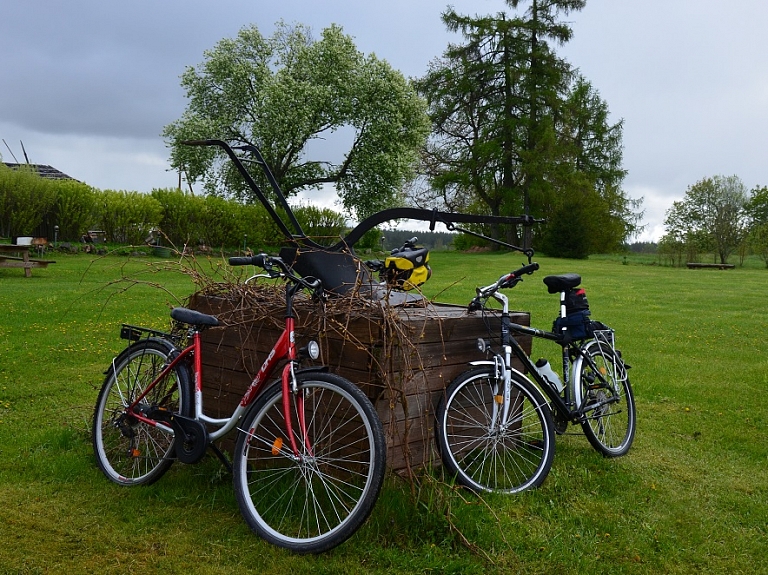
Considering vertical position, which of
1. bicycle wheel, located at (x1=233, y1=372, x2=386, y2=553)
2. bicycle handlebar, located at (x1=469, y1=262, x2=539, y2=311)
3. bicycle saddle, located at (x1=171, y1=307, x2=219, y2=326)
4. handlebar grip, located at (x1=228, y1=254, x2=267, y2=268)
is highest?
handlebar grip, located at (x1=228, y1=254, x2=267, y2=268)

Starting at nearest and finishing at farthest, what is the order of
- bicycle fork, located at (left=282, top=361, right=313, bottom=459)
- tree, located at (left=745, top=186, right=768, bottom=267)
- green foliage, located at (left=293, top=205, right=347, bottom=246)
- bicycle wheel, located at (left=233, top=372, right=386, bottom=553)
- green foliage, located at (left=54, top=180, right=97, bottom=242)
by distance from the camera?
bicycle wheel, located at (left=233, top=372, right=386, bottom=553) → bicycle fork, located at (left=282, top=361, right=313, bottom=459) → green foliage, located at (left=54, top=180, right=97, bottom=242) → green foliage, located at (left=293, top=205, right=347, bottom=246) → tree, located at (left=745, top=186, right=768, bottom=267)

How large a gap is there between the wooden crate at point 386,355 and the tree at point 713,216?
39.0 meters

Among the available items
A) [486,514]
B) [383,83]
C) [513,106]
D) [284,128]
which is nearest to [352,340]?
[486,514]

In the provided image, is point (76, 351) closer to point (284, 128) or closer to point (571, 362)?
point (571, 362)

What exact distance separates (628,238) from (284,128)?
34516 mm

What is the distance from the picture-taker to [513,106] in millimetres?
41281

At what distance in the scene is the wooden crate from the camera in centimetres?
357

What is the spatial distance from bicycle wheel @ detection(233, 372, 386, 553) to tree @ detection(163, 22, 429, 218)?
27.0m

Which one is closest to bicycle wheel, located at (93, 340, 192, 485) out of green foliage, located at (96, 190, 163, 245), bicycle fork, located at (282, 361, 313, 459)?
bicycle fork, located at (282, 361, 313, 459)

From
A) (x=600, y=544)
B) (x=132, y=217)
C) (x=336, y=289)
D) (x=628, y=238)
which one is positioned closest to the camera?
(x=600, y=544)

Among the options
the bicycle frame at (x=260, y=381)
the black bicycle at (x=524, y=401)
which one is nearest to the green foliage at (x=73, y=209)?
the bicycle frame at (x=260, y=381)

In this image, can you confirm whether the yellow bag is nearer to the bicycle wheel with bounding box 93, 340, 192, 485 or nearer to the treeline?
the bicycle wheel with bounding box 93, 340, 192, 485

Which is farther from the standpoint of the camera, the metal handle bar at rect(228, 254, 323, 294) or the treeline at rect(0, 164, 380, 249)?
the treeline at rect(0, 164, 380, 249)

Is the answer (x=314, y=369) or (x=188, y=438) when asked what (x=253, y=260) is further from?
(x=188, y=438)
